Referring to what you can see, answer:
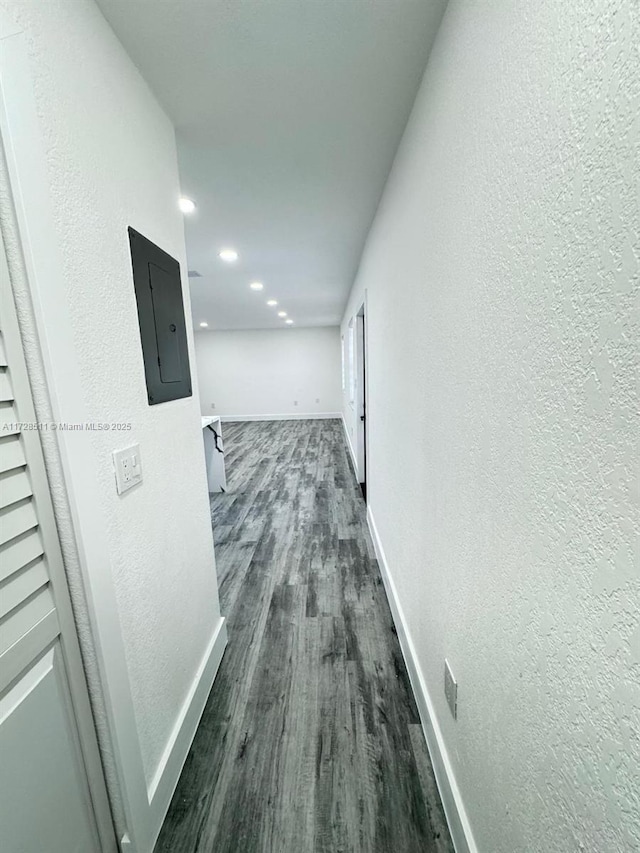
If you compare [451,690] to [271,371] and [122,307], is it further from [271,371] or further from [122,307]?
[271,371]

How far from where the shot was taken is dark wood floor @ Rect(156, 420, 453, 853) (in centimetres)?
102

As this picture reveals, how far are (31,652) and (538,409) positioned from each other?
1.10m

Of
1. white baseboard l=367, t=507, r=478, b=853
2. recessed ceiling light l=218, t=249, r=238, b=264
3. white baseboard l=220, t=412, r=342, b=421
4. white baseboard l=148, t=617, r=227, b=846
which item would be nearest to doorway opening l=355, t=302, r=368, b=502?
recessed ceiling light l=218, t=249, r=238, b=264

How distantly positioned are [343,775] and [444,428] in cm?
125

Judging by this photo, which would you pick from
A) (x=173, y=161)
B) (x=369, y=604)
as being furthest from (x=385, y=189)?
(x=369, y=604)

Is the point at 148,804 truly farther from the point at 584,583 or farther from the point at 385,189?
the point at 385,189

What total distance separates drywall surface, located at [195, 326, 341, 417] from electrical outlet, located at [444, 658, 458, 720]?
7923 millimetres

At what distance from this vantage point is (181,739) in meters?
1.18

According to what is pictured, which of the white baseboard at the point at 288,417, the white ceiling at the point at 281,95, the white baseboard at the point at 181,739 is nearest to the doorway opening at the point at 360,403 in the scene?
the white ceiling at the point at 281,95

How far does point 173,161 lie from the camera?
4.25 feet

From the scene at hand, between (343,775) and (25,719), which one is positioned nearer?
(25,719)

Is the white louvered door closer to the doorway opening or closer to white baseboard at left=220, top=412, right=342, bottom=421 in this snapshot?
the doorway opening

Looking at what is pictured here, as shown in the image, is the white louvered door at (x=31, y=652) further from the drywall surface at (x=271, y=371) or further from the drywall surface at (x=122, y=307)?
the drywall surface at (x=271, y=371)

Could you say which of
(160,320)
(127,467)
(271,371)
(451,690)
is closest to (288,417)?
(271,371)
